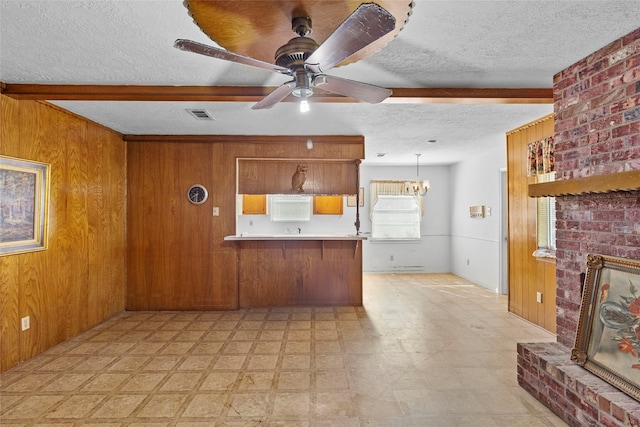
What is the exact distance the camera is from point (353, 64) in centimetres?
244

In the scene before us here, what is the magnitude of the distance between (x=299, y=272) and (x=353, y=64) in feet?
10.3

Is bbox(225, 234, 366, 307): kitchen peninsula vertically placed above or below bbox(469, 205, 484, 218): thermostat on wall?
below

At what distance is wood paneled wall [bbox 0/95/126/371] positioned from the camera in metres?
2.96

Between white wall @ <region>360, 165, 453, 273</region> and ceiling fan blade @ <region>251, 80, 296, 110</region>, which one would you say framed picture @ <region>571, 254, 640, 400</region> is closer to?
ceiling fan blade @ <region>251, 80, 296, 110</region>

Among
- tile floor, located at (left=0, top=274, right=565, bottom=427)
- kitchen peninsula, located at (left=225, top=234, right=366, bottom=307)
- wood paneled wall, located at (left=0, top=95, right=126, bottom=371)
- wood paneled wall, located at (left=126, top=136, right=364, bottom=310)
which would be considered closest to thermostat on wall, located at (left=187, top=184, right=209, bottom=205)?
wood paneled wall, located at (left=126, top=136, right=364, bottom=310)

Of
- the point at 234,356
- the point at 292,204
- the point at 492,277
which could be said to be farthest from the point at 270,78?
the point at 492,277

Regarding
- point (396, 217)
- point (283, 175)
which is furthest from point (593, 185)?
point (396, 217)

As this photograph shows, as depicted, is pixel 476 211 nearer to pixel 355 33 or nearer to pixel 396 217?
pixel 396 217

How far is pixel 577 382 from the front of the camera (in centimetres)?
206

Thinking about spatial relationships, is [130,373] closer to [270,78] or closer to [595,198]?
[270,78]

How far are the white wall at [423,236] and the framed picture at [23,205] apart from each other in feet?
17.8

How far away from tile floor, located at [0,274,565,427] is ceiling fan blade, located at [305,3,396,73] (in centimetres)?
212

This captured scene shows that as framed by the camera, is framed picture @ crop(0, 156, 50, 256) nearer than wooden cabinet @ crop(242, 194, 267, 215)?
Yes

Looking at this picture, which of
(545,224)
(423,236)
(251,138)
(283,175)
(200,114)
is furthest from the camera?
(423,236)
